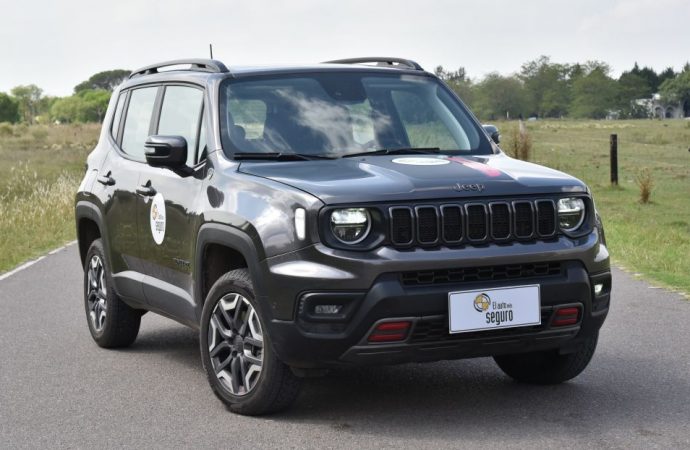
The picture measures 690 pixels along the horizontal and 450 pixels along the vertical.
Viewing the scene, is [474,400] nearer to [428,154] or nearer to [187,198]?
[428,154]

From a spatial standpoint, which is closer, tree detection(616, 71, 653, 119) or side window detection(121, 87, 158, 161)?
side window detection(121, 87, 158, 161)

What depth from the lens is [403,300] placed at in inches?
224

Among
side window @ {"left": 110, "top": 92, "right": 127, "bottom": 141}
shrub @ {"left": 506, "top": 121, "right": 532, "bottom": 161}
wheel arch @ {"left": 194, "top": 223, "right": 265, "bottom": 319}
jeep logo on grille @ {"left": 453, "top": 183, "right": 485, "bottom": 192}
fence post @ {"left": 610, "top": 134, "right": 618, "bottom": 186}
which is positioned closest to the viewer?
jeep logo on grille @ {"left": 453, "top": 183, "right": 485, "bottom": 192}

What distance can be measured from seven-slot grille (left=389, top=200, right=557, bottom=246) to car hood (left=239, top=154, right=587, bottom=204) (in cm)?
6

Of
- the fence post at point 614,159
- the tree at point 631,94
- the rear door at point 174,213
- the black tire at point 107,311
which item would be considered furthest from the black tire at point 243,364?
the tree at point 631,94

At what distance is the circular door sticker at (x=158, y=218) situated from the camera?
720 cm

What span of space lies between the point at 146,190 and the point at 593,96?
18346 centimetres

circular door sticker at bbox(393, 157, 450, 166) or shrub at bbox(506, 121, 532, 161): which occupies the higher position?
circular door sticker at bbox(393, 157, 450, 166)

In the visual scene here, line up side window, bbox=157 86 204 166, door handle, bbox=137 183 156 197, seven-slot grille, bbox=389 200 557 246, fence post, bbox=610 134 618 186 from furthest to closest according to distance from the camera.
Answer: fence post, bbox=610 134 618 186 < door handle, bbox=137 183 156 197 < side window, bbox=157 86 204 166 < seven-slot grille, bbox=389 200 557 246

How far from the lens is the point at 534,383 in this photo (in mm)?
7012

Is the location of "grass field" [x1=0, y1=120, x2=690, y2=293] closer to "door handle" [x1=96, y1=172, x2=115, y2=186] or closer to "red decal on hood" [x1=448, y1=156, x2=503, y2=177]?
"red decal on hood" [x1=448, y1=156, x2=503, y2=177]

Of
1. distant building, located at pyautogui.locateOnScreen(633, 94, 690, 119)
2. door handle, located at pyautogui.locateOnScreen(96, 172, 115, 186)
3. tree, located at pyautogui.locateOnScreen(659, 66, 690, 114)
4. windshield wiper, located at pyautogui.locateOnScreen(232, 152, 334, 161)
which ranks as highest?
windshield wiper, located at pyautogui.locateOnScreen(232, 152, 334, 161)

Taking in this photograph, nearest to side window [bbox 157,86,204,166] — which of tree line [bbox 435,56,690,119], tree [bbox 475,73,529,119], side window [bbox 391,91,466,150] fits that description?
side window [bbox 391,91,466,150]

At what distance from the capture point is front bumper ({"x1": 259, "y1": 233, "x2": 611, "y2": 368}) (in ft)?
18.7
